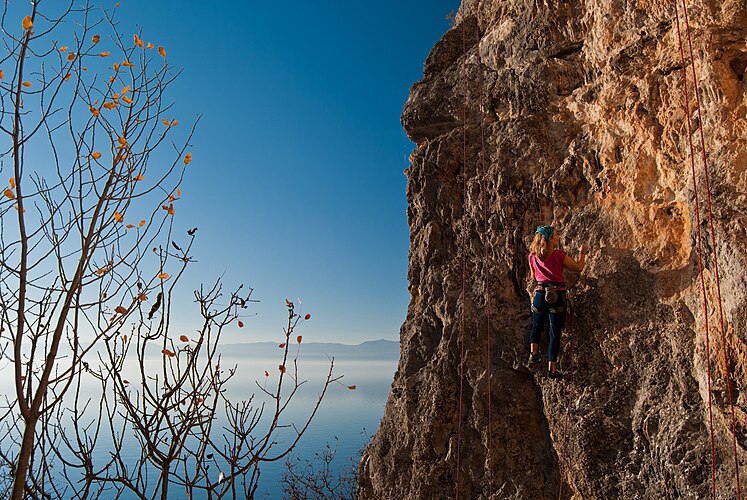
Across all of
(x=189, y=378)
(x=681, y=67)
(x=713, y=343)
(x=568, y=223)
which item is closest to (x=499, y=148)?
(x=568, y=223)

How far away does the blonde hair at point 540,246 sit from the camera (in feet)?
20.3

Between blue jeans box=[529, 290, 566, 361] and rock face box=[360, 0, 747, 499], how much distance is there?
223 mm

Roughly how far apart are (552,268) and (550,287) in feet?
0.66

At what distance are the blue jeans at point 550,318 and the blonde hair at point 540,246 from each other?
0.39m

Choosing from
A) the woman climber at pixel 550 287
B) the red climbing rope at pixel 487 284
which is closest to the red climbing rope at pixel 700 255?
the woman climber at pixel 550 287

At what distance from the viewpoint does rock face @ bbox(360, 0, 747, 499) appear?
5.13m

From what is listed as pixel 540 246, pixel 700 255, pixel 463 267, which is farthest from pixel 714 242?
pixel 463 267

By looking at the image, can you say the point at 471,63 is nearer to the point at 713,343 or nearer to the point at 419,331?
the point at 419,331

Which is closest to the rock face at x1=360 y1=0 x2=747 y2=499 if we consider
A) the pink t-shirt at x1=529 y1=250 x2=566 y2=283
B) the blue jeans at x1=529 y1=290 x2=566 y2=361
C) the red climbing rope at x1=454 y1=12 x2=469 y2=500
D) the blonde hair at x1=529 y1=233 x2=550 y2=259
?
the red climbing rope at x1=454 y1=12 x2=469 y2=500

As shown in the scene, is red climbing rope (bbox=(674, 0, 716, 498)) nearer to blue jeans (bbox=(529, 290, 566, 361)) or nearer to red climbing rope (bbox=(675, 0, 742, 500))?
red climbing rope (bbox=(675, 0, 742, 500))

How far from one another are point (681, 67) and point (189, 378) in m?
5.45

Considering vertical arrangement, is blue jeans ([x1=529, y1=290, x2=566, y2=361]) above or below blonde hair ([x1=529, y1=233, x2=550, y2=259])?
below

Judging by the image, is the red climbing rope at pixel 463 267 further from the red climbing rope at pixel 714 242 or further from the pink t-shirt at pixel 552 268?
the red climbing rope at pixel 714 242

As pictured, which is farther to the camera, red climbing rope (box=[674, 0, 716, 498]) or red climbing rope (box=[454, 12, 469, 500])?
red climbing rope (box=[454, 12, 469, 500])
